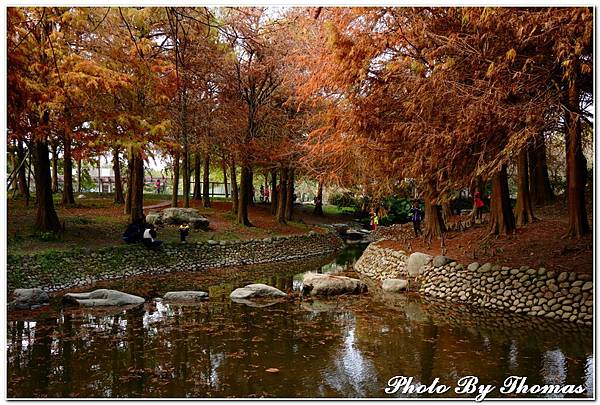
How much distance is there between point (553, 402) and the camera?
14.9 ft

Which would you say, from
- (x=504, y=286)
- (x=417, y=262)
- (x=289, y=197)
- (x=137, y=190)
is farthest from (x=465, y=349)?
(x=289, y=197)

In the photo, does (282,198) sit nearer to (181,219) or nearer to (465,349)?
(181,219)

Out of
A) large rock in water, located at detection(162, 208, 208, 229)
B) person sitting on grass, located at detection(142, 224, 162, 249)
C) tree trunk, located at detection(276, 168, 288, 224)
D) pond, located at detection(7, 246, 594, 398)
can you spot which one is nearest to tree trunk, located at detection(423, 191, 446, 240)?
pond, located at detection(7, 246, 594, 398)

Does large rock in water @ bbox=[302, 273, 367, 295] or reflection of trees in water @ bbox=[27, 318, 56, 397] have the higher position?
reflection of trees in water @ bbox=[27, 318, 56, 397]

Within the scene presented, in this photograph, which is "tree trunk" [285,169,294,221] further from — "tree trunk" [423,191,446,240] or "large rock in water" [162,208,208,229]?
"tree trunk" [423,191,446,240]

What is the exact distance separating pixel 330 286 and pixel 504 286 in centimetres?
352

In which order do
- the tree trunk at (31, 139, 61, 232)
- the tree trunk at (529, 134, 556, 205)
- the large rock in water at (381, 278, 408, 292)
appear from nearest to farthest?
the large rock in water at (381, 278, 408, 292), the tree trunk at (31, 139, 61, 232), the tree trunk at (529, 134, 556, 205)

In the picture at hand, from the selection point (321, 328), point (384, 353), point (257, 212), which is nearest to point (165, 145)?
point (321, 328)

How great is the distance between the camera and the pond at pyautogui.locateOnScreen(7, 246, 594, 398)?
5.44 m

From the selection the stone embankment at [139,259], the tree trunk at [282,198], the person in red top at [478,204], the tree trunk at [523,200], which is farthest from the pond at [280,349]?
the tree trunk at [282,198]

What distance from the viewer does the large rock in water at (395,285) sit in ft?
37.9

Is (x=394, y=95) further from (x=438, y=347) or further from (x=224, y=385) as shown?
(x=224, y=385)

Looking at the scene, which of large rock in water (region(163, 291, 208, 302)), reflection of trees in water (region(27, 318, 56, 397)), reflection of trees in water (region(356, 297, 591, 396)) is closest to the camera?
reflection of trees in water (region(27, 318, 56, 397))

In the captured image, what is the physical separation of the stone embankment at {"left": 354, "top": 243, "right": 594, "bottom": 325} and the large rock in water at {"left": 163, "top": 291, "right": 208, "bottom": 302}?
4.78m
